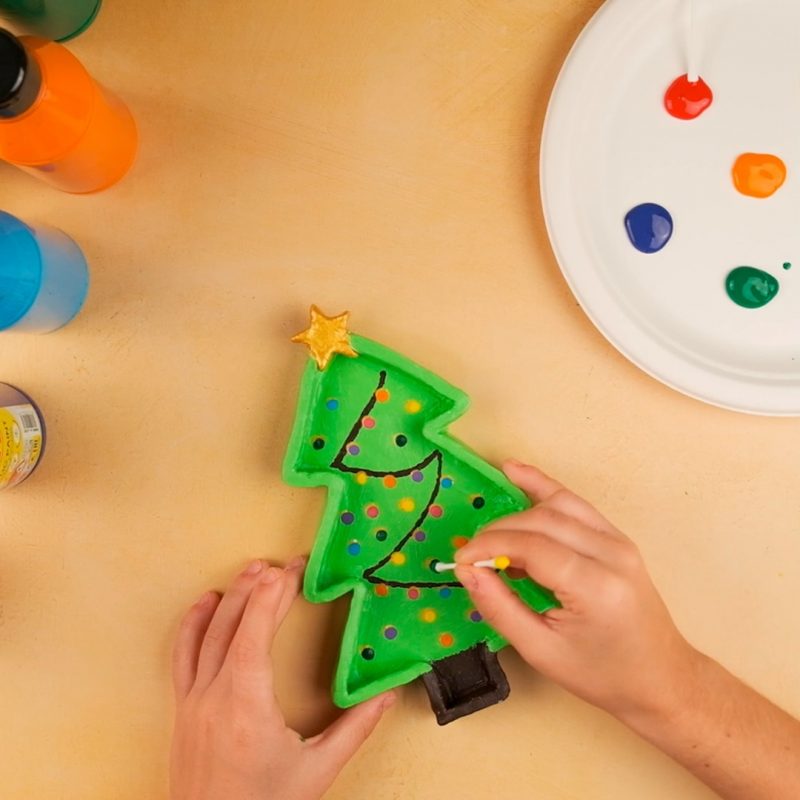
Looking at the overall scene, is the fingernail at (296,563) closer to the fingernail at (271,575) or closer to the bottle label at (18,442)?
the fingernail at (271,575)

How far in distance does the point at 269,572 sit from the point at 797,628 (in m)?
0.45

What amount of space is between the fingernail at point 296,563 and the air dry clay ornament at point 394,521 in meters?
0.03

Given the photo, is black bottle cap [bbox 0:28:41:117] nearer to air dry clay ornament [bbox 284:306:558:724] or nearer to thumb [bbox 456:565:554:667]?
air dry clay ornament [bbox 284:306:558:724]

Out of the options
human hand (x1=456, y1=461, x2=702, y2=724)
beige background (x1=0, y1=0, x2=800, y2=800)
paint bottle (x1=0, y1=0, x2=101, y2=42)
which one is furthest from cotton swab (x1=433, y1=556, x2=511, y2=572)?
paint bottle (x1=0, y1=0, x2=101, y2=42)

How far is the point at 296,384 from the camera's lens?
73 cm

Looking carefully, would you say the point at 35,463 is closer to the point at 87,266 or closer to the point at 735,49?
the point at 87,266

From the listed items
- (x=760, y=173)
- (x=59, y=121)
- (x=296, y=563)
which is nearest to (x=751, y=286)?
(x=760, y=173)

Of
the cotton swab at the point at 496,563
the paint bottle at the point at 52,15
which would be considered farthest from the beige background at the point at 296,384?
→ the cotton swab at the point at 496,563

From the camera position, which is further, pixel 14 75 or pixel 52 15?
pixel 52 15

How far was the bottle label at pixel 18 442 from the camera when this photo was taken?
0.66 meters

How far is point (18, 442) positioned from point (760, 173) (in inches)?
25.7

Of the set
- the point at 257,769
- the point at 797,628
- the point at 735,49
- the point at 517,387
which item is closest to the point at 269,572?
the point at 257,769

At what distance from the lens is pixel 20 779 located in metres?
0.74

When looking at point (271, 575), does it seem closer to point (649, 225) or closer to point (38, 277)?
point (38, 277)
